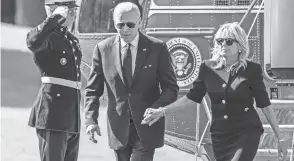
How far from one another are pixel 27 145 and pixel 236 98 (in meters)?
2.06

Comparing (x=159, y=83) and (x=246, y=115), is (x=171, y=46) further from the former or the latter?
(x=246, y=115)

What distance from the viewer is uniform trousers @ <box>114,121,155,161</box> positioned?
368cm

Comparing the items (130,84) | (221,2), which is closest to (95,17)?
(221,2)

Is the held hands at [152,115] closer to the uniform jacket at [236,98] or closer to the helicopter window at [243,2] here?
the uniform jacket at [236,98]

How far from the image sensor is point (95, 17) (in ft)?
15.3

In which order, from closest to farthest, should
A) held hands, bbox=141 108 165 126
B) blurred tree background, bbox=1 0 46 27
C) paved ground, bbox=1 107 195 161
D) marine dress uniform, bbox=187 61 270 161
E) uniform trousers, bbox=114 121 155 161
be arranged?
marine dress uniform, bbox=187 61 270 161
held hands, bbox=141 108 165 126
uniform trousers, bbox=114 121 155 161
paved ground, bbox=1 107 195 161
blurred tree background, bbox=1 0 46 27

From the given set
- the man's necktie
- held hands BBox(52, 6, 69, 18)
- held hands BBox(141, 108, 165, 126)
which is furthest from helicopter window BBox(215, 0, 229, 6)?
held hands BBox(141, 108, 165, 126)

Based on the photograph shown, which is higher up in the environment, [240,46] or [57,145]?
[240,46]

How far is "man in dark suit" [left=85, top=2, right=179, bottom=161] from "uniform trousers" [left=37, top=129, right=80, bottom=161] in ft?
1.18

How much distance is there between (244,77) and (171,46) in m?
1.19

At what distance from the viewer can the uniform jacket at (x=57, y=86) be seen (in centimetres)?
405

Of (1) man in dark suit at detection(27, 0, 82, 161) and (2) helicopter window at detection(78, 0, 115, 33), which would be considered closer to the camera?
(1) man in dark suit at detection(27, 0, 82, 161)

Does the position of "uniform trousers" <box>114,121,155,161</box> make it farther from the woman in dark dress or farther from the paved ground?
the paved ground

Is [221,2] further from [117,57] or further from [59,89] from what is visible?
[59,89]
